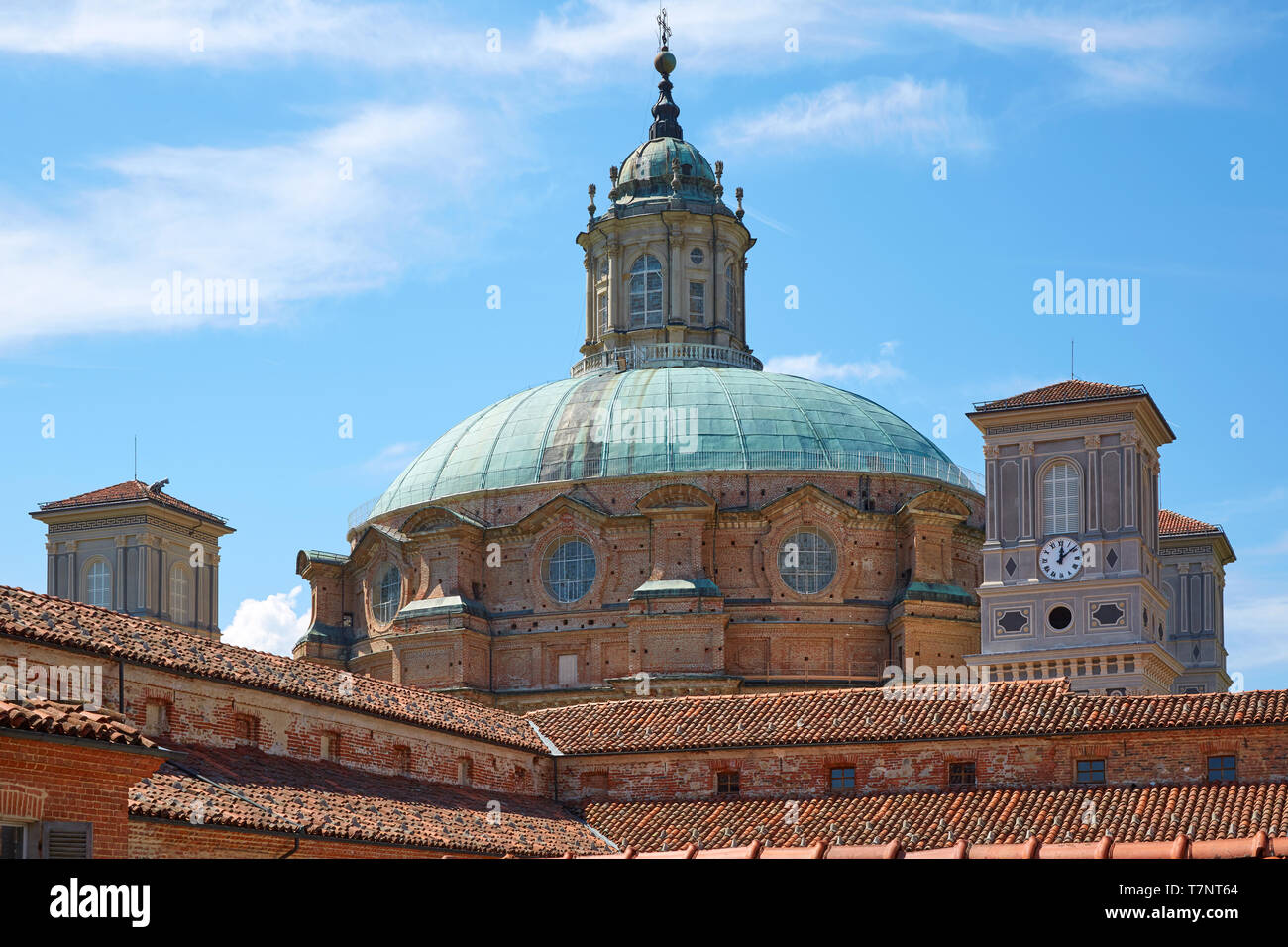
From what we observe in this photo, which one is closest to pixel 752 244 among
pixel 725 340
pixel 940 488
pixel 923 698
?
pixel 725 340

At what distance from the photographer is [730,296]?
2975 inches

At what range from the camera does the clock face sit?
187 feet

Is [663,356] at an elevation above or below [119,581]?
above

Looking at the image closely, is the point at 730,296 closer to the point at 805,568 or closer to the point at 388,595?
the point at 805,568

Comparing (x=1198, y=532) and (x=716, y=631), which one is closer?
(x=716, y=631)

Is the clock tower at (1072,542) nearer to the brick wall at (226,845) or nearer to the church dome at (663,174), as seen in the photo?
the church dome at (663,174)

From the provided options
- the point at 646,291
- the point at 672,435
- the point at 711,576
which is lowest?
the point at 711,576

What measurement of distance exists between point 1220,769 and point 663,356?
116 feet

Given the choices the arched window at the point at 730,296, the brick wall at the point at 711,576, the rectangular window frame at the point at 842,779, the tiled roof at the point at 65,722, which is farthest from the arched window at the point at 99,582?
the tiled roof at the point at 65,722

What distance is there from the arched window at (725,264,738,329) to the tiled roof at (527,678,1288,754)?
96.1 feet

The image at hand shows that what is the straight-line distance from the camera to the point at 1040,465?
57.7m

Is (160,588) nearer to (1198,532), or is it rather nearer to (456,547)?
(456,547)

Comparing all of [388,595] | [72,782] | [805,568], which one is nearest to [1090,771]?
[805,568]
